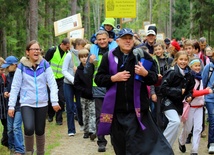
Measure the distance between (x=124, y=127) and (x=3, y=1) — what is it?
1831 centimetres

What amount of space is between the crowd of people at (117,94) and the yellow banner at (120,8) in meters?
2.61

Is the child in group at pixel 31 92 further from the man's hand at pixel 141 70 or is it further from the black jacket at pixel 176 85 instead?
the man's hand at pixel 141 70

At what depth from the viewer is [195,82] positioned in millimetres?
8102

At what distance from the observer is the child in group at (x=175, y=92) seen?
24.7 ft

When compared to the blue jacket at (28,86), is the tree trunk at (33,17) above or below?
above

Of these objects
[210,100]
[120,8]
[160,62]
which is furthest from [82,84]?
[120,8]

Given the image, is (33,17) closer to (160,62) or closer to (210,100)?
(160,62)

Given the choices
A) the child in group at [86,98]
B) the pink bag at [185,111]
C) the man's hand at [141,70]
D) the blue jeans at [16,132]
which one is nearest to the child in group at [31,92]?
the blue jeans at [16,132]

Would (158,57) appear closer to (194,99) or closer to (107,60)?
(194,99)

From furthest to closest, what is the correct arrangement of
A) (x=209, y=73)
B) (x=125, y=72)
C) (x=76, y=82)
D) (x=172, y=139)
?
(x=76, y=82) < (x=209, y=73) < (x=172, y=139) < (x=125, y=72)

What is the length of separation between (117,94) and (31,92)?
1851 mm

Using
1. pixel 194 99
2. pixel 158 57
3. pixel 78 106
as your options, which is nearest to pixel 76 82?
pixel 78 106

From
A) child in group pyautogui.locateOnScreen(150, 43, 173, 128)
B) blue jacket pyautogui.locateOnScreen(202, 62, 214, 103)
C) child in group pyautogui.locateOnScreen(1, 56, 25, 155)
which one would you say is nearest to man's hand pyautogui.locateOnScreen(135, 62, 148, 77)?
Answer: child in group pyautogui.locateOnScreen(1, 56, 25, 155)

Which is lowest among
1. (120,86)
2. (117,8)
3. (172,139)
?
(172,139)
